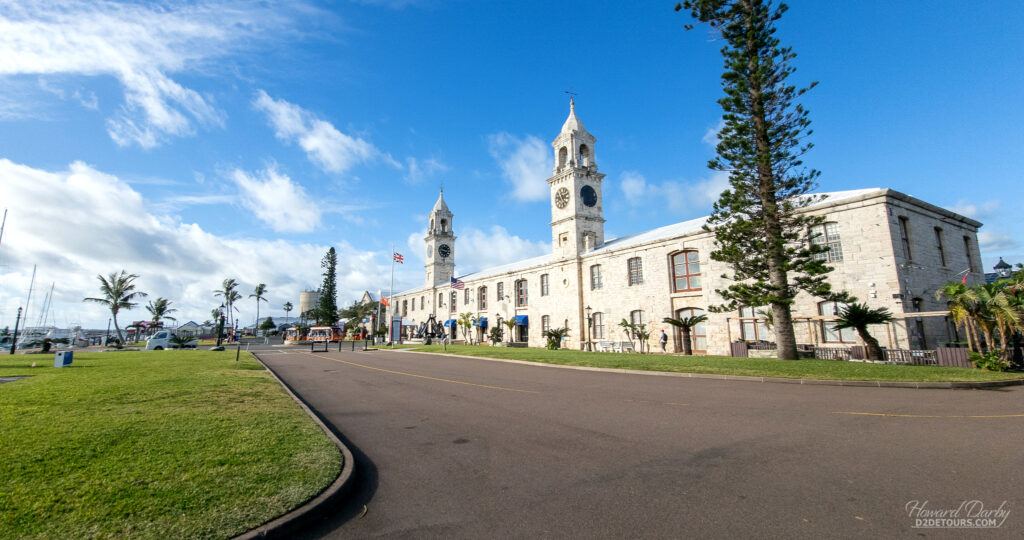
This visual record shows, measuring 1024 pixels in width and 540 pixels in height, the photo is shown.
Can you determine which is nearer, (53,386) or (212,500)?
(212,500)

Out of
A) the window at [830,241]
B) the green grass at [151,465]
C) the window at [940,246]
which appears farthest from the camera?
the window at [940,246]

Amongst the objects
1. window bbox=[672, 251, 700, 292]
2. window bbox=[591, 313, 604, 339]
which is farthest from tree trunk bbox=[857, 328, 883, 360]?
window bbox=[591, 313, 604, 339]

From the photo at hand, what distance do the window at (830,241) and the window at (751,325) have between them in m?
3.78

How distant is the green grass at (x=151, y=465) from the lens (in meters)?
3.15

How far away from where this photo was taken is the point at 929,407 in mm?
7844

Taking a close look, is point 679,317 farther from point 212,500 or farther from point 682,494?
point 212,500

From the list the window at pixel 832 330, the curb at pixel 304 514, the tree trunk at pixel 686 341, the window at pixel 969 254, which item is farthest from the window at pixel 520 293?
the curb at pixel 304 514

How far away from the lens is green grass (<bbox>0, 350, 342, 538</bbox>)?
315cm

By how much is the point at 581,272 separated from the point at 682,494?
28.4m

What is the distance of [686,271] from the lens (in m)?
25.0

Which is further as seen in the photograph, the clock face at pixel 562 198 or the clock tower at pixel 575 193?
the clock face at pixel 562 198

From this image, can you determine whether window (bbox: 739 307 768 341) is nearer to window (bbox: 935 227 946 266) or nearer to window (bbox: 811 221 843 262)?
window (bbox: 811 221 843 262)

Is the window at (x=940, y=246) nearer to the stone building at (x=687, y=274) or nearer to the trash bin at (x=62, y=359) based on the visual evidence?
the stone building at (x=687, y=274)

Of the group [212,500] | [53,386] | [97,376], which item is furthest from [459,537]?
[97,376]
